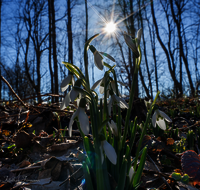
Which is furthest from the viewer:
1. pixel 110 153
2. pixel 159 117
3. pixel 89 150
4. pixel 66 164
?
pixel 66 164

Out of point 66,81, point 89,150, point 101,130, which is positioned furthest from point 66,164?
point 66,81

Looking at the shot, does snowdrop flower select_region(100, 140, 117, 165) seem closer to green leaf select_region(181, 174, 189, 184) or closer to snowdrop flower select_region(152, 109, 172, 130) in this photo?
snowdrop flower select_region(152, 109, 172, 130)

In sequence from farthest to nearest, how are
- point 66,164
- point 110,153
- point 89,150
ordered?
point 66,164 → point 89,150 → point 110,153

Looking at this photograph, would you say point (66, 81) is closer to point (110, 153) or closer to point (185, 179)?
point (110, 153)

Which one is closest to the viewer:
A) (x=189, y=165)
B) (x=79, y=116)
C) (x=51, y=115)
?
(x=79, y=116)

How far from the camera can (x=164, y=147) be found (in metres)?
1.59

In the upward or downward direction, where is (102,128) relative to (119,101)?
downward

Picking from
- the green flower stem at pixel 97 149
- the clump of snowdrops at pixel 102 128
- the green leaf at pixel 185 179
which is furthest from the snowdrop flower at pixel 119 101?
the green leaf at pixel 185 179

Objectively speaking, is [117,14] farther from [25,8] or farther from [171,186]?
[171,186]

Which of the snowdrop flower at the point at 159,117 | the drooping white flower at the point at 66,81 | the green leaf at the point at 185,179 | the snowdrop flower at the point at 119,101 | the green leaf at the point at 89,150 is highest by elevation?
the drooping white flower at the point at 66,81

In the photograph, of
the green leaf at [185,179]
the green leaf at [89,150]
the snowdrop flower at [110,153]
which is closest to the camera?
the snowdrop flower at [110,153]

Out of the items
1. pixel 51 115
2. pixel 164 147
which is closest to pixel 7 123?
pixel 51 115

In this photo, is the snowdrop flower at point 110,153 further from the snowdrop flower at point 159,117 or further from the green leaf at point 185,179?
the green leaf at point 185,179

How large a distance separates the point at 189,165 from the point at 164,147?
51 centimetres
